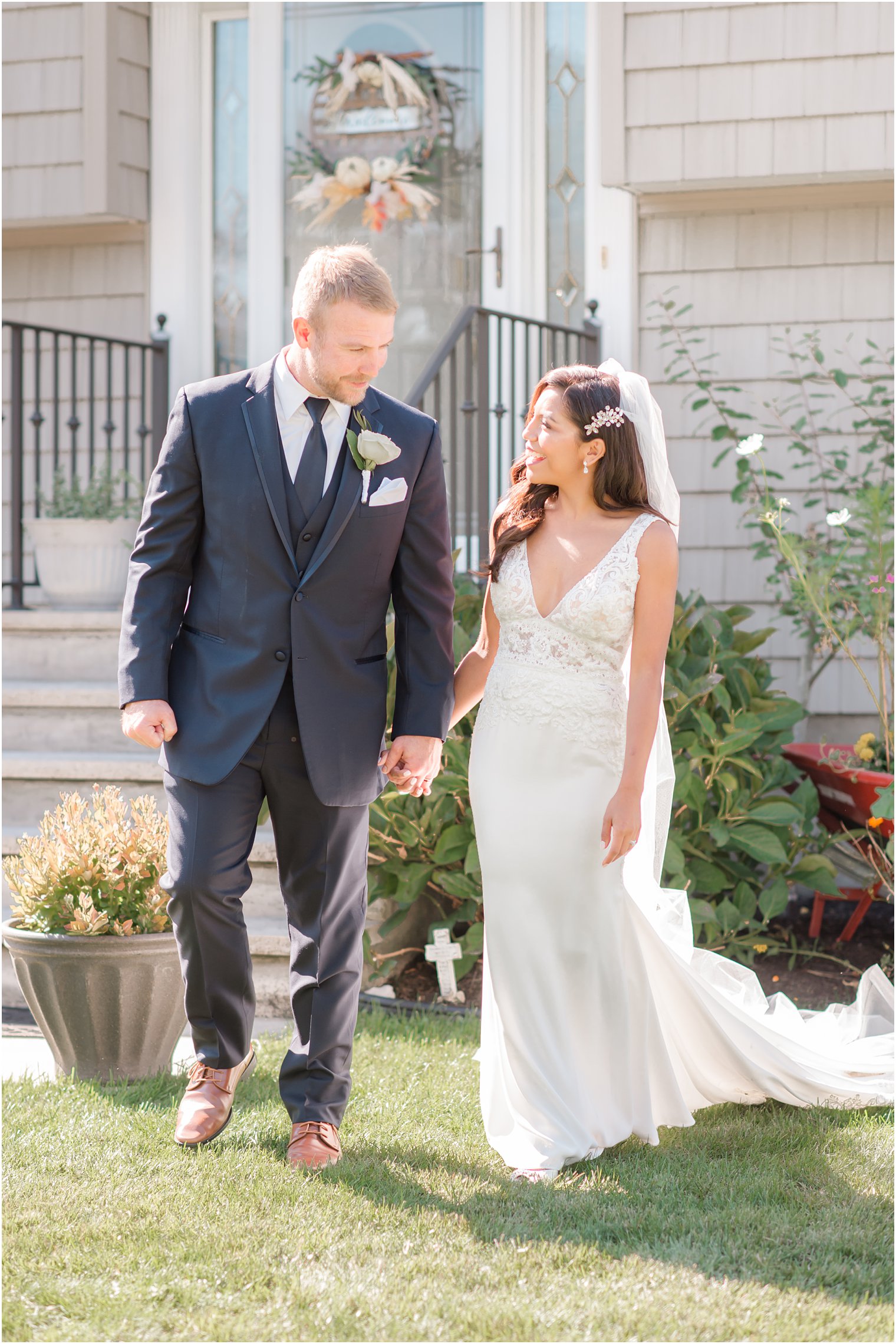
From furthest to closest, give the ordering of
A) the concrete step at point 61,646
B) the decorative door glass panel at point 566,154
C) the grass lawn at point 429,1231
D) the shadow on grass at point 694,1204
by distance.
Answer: the decorative door glass panel at point 566,154, the concrete step at point 61,646, the shadow on grass at point 694,1204, the grass lawn at point 429,1231

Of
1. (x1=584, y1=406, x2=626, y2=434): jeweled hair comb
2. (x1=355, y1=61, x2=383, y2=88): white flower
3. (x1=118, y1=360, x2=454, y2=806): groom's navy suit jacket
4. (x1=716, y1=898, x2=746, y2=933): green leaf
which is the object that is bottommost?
(x1=716, y1=898, x2=746, y2=933): green leaf

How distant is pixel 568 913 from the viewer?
293 centimetres

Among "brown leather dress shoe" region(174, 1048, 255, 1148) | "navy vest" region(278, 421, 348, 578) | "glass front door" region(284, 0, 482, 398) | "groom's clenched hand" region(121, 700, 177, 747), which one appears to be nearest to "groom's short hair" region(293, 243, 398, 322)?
"navy vest" region(278, 421, 348, 578)

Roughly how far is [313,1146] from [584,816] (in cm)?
88

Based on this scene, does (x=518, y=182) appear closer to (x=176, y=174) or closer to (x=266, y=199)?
(x=266, y=199)

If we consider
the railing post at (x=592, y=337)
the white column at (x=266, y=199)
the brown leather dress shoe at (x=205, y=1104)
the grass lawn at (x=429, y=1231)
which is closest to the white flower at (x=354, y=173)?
the white column at (x=266, y=199)

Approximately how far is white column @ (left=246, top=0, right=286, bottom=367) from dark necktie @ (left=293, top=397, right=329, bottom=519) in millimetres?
3879

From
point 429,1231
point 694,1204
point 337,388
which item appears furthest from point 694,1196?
point 337,388

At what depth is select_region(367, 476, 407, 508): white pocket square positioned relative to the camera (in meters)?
2.75

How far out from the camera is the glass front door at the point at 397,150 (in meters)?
6.36

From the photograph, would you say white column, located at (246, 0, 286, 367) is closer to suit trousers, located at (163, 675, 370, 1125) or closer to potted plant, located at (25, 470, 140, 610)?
potted plant, located at (25, 470, 140, 610)

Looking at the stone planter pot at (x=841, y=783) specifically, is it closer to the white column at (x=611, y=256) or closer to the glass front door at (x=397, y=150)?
the white column at (x=611, y=256)

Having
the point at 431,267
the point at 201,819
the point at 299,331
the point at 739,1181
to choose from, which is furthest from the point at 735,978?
the point at 431,267

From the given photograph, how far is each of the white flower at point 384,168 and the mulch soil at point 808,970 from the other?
151 inches
